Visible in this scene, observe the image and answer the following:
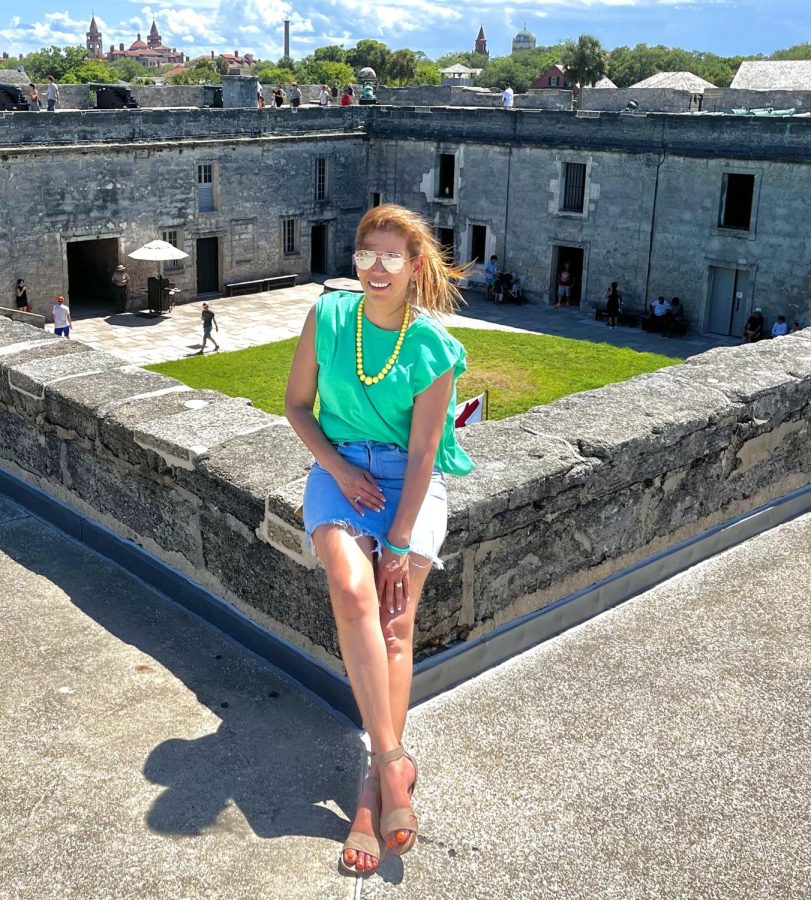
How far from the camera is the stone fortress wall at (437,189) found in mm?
24328

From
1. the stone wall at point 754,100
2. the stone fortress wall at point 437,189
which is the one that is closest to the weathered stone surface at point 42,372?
the stone fortress wall at point 437,189

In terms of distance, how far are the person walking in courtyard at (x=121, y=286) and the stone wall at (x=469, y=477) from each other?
21076mm

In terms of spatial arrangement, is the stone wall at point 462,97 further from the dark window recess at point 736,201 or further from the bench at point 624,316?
the dark window recess at point 736,201

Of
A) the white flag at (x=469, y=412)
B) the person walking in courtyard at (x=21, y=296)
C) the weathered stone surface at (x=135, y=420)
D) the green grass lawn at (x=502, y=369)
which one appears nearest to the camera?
the weathered stone surface at (x=135, y=420)

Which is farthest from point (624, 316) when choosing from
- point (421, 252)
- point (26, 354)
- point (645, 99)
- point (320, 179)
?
point (421, 252)

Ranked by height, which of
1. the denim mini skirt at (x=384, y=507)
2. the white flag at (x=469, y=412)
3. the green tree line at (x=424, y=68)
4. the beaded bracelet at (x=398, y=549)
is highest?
the green tree line at (x=424, y=68)

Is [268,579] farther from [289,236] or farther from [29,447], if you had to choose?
[289,236]

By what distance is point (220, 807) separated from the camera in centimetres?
322

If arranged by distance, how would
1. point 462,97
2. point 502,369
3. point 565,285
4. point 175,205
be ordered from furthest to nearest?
point 462,97
point 565,285
point 175,205
point 502,369

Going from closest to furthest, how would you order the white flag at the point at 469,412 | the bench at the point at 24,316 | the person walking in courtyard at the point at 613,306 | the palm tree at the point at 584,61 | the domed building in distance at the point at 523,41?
the white flag at the point at 469,412, the bench at the point at 24,316, the person walking in courtyard at the point at 613,306, the palm tree at the point at 584,61, the domed building in distance at the point at 523,41

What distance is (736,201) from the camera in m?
25.3

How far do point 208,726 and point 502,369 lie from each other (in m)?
18.0

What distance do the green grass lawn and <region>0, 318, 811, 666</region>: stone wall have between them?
12.2 m

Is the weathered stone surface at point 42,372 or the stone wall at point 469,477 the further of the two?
the weathered stone surface at point 42,372
